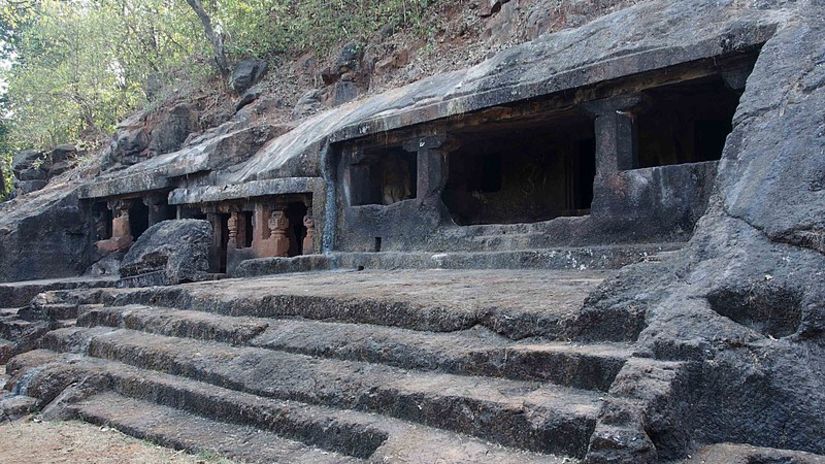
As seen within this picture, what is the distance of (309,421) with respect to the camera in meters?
3.60

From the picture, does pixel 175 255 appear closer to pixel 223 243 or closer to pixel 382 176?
pixel 223 243

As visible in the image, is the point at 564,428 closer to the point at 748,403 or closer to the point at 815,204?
the point at 748,403

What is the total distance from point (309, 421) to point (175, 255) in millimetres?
6113

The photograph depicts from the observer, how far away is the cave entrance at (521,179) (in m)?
9.78

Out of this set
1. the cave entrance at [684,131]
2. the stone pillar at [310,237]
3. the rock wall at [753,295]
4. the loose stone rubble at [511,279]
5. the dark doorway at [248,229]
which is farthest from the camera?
the dark doorway at [248,229]

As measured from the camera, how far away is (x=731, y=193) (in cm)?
350

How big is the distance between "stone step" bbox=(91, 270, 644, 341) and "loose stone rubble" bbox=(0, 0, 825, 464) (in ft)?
0.06

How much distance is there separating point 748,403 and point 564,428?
0.67 m

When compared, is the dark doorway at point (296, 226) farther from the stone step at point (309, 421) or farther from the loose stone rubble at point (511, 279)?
the stone step at point (309, 421)

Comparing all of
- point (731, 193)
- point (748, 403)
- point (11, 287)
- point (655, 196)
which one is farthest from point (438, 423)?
point (11, 287)

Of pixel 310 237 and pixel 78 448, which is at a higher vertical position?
pixel 310 237

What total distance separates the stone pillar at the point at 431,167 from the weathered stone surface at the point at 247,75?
9.49 metres

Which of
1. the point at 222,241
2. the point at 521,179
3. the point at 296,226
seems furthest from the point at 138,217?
the point at 521,179

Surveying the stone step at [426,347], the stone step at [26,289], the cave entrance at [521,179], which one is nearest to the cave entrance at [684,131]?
the cave entrance at [521,179]
